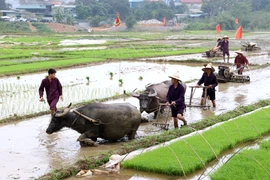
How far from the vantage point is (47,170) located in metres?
6.23

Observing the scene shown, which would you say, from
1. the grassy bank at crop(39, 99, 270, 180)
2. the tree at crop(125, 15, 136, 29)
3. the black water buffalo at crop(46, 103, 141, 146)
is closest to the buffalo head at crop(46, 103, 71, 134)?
the black water buffalo at crop(46, 103, 141, 146)

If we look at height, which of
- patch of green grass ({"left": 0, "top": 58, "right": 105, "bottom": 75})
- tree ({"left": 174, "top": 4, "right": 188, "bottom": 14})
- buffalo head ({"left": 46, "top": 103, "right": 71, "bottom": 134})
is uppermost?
tree ({"left": 174, "top": 4, "right": 188, "bottom": 14})

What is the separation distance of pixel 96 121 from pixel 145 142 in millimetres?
912

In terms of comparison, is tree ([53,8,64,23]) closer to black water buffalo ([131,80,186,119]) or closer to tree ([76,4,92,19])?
tree ([76,4,92,19])

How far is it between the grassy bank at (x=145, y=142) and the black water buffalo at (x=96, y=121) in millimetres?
330

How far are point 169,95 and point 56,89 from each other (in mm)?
2288

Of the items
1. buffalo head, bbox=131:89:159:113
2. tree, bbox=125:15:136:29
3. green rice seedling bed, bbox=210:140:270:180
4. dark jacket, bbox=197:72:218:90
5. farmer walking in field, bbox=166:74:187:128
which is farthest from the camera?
tree, bbox=125:15:136:29

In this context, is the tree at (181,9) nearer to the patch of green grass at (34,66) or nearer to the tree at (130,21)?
the tree at (130,21)

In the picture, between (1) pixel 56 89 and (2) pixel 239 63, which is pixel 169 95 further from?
(2) pixel 239 63

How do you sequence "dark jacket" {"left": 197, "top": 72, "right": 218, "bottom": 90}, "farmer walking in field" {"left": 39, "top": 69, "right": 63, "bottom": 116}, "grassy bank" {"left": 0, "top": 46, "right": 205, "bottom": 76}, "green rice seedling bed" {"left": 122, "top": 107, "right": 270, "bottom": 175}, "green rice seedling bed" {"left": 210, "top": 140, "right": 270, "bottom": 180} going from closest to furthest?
1. "green rice seedling bed" {"left": 210, "top": 140, "right": 270, "bottom": 180}
2. "green rice seedling bed" {"left": 122, "top": 107, "right": 270, "bottom": 175}
3. "farmer walking in field" {"left": 39, "top": 69, "right": 63, "bottom": 116}
4. "dark jacket" {"left": 197, "top": 72, "right": 218, "bottom": 90}
5. "grassy bank" {"left": 0, "top": 46, "right": 205, "bottom": 76}

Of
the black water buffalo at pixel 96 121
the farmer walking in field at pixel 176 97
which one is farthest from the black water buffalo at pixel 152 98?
the black water buffalo at pixel 96 121

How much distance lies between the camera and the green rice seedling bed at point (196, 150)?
6.20 meters

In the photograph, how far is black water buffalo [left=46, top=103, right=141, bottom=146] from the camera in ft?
24.6

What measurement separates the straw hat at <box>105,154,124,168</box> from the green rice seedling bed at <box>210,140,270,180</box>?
4.54 ft
